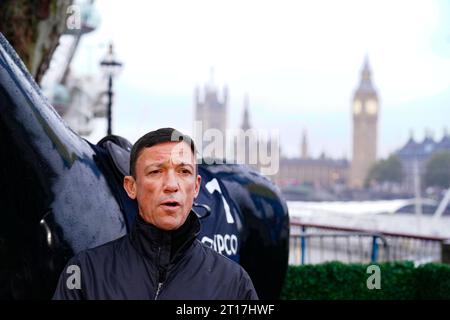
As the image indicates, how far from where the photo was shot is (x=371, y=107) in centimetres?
12794

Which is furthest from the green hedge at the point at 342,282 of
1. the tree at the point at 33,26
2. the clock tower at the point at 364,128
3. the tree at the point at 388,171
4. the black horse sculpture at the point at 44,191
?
the clock tower at the point at 364,128

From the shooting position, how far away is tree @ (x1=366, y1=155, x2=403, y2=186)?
352 ft

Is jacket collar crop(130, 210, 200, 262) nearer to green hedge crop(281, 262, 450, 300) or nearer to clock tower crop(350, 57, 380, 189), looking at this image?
green hedge crop(281, 262, 450, 300)

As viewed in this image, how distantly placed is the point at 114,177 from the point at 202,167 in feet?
3.75

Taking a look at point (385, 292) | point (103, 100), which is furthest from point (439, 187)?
point (385, 292)

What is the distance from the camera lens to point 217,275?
4.95 feet

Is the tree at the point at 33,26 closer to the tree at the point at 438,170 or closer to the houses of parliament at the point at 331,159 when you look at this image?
the tree at the point at 438,170

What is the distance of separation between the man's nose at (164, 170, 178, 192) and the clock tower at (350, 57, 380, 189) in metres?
115

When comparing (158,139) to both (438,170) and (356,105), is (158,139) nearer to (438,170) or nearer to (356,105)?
(438,170)

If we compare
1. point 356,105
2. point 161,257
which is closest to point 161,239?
point 161,257

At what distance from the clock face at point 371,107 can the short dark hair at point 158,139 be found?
12854cm
